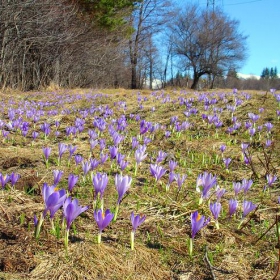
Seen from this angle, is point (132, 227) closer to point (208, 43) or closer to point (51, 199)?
point (51, 199)

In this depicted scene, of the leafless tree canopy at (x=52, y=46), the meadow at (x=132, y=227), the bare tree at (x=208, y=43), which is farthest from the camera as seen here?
the bare tree at (x=208, y=43)

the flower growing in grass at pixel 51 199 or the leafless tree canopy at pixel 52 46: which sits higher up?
the leafless tree canopy at pixel 52 46

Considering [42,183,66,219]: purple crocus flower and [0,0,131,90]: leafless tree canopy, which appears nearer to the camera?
[42,183,66,219]: purple crocus flower

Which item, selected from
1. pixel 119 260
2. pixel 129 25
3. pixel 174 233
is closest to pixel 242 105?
pixel 174 233

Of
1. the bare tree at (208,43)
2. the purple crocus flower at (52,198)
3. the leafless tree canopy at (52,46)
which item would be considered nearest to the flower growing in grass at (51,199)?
the purple crocus flower at (52,198)

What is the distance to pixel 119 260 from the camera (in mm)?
1210

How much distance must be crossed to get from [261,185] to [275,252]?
1.08 m

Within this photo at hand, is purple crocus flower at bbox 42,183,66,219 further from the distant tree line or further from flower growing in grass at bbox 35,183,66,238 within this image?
the distant tree line

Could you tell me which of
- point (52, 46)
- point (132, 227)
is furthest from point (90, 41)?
point (132, 227)

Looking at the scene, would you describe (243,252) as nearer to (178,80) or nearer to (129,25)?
(129,25)

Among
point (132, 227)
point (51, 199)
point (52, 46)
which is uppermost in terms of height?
point (52, 46)

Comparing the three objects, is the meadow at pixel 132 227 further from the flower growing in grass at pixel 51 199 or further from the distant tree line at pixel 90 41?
the distant tree line at pixel 90 41

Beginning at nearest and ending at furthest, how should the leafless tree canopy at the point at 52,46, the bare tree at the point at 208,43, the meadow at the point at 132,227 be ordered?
the meadow at the point at 132,227 < the leafless tree canopy at the point at 52,46 < the bare tree at the point at 208,43

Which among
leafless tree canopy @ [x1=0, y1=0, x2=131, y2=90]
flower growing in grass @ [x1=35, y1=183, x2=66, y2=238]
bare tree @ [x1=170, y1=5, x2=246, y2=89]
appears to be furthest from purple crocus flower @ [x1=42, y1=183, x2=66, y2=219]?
bare tree @ [x1=170, y1=5, x2=246, y2=89]
